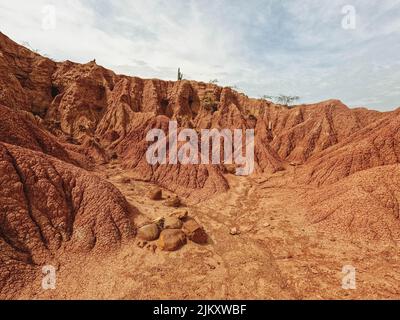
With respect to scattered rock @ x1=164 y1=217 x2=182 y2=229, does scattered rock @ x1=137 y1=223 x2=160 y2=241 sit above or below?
below

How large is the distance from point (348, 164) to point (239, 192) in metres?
9.09

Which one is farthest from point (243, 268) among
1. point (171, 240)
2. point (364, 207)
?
point (364, 207)

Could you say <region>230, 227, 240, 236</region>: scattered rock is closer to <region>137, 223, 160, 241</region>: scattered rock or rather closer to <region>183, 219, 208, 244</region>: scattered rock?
<region>183, 219, 208, 244</region>: scattered rock

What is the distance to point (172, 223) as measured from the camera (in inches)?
486

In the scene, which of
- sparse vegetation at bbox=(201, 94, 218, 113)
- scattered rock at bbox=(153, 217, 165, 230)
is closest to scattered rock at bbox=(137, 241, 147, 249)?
scattered rock at bbox=(153, 217, 165, 230)

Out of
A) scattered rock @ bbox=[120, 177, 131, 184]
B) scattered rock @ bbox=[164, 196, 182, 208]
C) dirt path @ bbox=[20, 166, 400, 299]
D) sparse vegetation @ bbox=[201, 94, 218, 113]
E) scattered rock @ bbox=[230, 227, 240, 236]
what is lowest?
dirt path @ bbox=[20, 166, 400, 299]

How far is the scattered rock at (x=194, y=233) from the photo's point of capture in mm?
11852

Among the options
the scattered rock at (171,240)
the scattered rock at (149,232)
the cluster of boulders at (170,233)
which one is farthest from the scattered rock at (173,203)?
the scattered rock at (171,240)

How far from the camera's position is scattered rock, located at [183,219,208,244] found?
11852 millimetres

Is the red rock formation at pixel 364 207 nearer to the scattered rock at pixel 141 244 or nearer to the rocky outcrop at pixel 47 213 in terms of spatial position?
the scattered rock at pixel 141 244

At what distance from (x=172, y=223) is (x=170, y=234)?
1.00m

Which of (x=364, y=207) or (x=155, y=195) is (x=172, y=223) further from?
(x=364, y=207)

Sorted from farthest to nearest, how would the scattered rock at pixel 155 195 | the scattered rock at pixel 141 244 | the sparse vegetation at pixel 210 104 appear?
the sparse vegetation at pixel 210 104
the scattered rock at pixel 155 195
the scattered rock at pixel 141 244
